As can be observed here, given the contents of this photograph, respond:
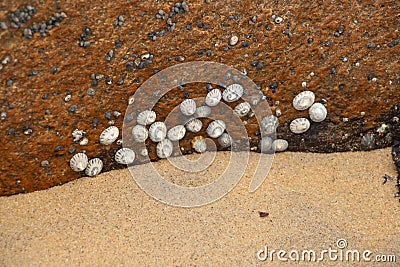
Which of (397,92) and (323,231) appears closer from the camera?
(323,231)

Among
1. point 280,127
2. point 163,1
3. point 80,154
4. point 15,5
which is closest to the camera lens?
point 15,5

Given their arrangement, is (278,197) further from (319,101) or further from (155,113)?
(155,113)

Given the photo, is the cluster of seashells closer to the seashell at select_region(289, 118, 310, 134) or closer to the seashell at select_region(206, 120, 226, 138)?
the seashell at select_region(289, 118, 310, 134)

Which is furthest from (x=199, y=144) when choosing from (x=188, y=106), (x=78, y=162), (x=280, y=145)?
(x=78, y=162)

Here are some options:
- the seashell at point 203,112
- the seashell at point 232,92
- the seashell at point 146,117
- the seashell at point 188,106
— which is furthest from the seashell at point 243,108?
the seashell at point 146,117

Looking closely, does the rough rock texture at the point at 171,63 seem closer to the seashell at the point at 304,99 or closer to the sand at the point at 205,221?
the seashell at the point at 304,99

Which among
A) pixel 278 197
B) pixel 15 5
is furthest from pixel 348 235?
pixel 15 5
